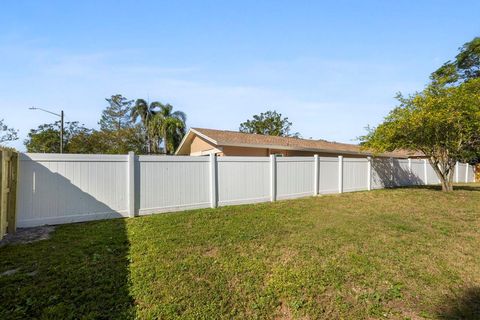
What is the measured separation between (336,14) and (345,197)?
20.4 ft

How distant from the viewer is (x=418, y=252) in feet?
15.6

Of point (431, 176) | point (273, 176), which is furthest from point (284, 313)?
point (431, 176)

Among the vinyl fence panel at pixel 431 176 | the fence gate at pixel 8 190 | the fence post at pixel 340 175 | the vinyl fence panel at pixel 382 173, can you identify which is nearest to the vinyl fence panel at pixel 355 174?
the fence post at pixel 340 175

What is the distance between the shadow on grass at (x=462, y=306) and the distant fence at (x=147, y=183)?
560 cm

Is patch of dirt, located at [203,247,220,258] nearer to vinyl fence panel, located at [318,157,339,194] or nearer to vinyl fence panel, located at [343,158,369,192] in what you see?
vinyl fence panel, located at [318,157,339,194]

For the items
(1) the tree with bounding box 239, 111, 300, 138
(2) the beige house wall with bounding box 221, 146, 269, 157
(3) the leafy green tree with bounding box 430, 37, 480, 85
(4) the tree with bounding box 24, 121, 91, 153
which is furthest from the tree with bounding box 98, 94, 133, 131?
(3) the leafy green tree with bounding box 430, 37, 480, 85

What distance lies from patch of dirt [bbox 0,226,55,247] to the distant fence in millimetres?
241

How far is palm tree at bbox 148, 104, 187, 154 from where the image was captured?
2606 cm

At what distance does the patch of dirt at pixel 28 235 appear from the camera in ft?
15.5

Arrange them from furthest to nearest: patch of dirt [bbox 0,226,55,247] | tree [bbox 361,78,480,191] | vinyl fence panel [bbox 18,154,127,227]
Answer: tree [bbox 361,78,480,191] < vinyl fence panel [bbox 18,154,127,227] < patch of dirt [bbox 0,226,55,247]

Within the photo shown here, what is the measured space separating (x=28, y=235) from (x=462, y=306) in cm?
681

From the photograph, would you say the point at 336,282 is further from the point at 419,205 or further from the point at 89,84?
the point at 89,84

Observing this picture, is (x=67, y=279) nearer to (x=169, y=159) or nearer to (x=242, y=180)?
(x=169, y=159)

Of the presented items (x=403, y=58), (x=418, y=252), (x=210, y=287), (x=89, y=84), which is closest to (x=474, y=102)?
(x=403, y=58)
